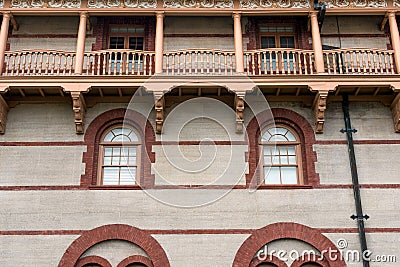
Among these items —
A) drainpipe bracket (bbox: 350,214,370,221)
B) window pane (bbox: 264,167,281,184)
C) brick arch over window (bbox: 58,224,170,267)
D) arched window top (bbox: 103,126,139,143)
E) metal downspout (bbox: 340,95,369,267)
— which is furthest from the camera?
arched window top (bbox: 103,126,139,143)

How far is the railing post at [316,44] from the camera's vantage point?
53.0 ft

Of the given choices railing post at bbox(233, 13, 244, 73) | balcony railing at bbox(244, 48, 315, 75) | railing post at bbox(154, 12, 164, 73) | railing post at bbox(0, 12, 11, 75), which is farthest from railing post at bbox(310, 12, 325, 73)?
railing post at bbox(0, 12, 11, 75)

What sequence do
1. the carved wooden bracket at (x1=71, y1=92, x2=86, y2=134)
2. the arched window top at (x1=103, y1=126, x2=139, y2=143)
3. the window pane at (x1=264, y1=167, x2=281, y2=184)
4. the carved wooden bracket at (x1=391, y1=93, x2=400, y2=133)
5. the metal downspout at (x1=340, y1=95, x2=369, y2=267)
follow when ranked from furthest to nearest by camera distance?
the arched window top at (x1=103, y1=126, x2=139, y2=143)
the carved wooden bracket at (x1=391, y1=93, x2=400, y2=133)
the window pane at (x1=264, y1=167, x2=281, y2=184)
the carved wooden bracket at (x1=71, y1=92, x2=86, y2=134)
the metal downspout at (x1=340, y1=95, x2=369, y2=267)

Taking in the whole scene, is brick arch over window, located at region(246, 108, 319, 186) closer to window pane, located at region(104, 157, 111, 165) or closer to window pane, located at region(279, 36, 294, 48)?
window pane, located at region(279, 36, 294, 48)

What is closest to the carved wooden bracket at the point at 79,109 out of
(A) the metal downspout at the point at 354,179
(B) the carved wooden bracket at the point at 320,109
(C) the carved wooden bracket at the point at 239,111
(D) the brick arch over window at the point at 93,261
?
(D) the brick arch over window at the point at 93,261

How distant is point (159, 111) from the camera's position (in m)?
16.1

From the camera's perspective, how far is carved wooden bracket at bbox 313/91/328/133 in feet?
51.7

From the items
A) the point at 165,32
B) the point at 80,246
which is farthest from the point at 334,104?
the point at 80,246

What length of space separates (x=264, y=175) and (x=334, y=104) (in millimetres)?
2982

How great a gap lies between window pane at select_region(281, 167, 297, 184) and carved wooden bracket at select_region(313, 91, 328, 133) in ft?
4.38

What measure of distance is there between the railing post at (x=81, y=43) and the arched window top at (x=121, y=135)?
6.55ft

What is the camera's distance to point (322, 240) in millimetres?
15008

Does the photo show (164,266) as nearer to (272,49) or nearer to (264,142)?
(264,142)

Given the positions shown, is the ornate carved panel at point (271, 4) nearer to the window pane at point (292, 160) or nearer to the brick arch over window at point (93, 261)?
the window pane at point (292, 160)
